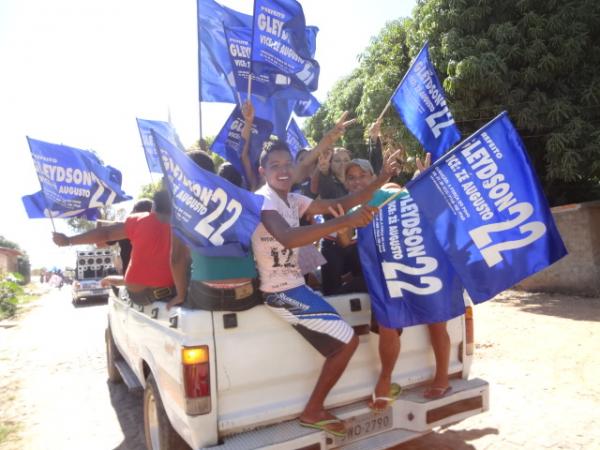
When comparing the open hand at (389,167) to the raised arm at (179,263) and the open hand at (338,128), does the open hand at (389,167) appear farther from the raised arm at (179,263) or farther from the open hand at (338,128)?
the raised arm at (179,263)

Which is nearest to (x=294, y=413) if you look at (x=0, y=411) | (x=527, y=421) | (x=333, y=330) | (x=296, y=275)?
(x=333, y=330)

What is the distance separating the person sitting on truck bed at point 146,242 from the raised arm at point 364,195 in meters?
1.36

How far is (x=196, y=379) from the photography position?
93.8 inches

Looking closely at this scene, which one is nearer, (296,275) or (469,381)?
(296,275)

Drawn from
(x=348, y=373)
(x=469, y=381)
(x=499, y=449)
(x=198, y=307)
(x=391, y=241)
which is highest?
(x=391, y=241)

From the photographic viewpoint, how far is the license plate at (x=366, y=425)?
2695 mm

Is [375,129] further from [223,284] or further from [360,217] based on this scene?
[223,284]

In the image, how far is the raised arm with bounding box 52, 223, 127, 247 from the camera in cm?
364

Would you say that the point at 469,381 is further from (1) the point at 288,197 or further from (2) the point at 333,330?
(1) the point at 288,197

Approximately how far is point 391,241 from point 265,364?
1.13 m

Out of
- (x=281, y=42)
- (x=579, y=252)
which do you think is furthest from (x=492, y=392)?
(x=579, y=252)

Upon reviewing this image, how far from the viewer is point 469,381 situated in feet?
10.8

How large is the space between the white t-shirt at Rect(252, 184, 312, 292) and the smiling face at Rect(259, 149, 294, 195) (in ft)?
0.21

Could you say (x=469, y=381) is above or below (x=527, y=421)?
above
